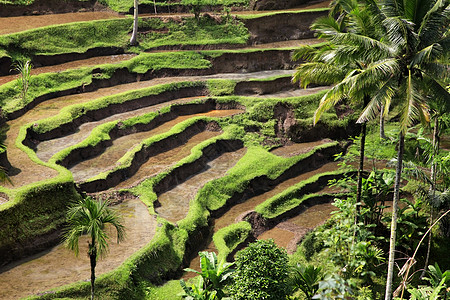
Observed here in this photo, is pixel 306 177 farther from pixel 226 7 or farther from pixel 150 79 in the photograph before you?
pixel 226 7

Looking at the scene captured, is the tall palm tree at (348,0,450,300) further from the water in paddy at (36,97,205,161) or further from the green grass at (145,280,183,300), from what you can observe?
the water in paddy at (36,97,205,161)

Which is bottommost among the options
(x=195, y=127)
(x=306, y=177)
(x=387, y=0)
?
(x=306, y=177)

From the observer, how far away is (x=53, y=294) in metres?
15.2

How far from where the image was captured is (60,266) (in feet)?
56.6

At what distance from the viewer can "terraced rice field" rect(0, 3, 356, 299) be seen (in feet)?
60.3

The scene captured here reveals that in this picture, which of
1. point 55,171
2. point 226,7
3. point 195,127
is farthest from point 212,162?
point 226,7

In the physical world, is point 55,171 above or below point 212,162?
above

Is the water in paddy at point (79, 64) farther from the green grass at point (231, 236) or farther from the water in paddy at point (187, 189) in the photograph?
the green grass at point (231, 236)

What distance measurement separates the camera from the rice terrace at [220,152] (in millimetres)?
14484

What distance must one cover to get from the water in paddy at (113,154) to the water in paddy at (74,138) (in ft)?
4.58

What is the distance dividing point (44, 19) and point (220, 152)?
761 inches

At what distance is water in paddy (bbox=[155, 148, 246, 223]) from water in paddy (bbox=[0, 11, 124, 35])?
17920 mm

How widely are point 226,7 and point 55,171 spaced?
2956 centimetres

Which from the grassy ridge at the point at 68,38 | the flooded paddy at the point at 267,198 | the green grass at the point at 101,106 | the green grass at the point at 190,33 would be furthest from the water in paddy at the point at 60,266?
the green grass at the point at 190,33
